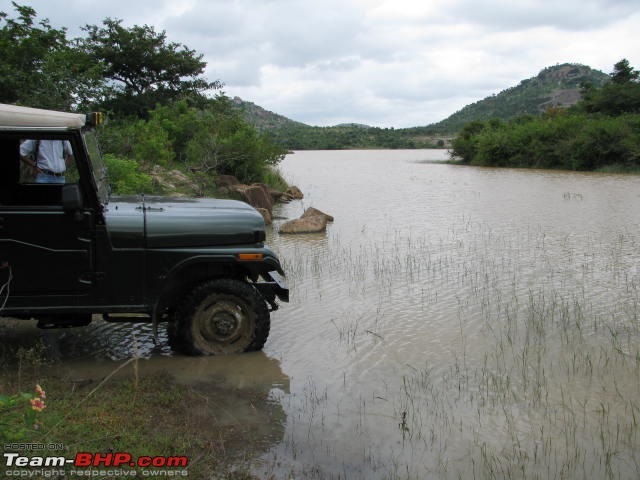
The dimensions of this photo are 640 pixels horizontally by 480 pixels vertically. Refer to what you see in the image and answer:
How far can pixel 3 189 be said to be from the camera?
5781mm

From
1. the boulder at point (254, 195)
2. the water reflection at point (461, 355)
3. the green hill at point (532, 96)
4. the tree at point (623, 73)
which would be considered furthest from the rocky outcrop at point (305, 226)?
the green hill at point (532, 96)

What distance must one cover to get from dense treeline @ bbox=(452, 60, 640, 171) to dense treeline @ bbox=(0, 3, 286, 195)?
2384 centimetres

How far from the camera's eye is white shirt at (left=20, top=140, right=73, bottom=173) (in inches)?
218

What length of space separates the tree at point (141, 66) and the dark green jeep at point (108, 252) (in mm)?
23543

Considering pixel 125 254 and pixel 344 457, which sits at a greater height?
pixel 125 254

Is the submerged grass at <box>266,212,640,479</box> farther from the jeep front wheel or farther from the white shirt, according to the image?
the white shirt

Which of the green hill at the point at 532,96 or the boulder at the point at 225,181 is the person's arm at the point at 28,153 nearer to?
the boulder at the point at 225,181

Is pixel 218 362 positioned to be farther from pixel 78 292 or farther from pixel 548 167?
pixel 548 167

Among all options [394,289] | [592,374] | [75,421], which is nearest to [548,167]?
[394,289]

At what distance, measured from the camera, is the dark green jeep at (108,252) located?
212 inches

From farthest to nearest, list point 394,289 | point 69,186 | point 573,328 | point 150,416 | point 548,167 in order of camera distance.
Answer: point 548,167
point 394,289
point 573,328
point 69,186
point 150,416

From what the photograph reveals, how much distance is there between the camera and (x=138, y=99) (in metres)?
29.2

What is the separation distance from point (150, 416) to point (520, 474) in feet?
8.73

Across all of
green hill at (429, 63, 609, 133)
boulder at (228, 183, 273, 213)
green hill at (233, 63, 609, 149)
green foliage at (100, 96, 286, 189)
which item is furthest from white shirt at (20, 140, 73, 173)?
green hill at (429, 63, 609, 133)
